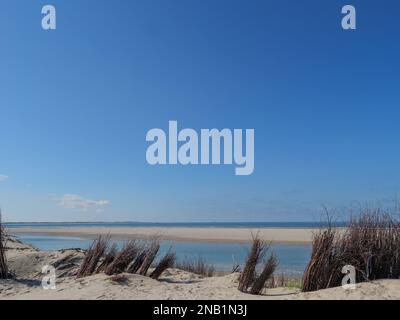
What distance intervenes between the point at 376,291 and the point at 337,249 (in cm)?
93

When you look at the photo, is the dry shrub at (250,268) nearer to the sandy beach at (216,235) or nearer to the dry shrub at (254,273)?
the dry shrub at (254,273)

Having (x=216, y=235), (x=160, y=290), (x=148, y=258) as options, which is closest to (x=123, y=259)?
(x=148, y=258)

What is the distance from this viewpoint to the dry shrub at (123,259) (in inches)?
337

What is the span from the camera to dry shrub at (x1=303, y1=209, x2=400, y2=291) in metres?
7.58

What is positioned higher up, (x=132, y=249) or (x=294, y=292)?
(x=132, y=249)

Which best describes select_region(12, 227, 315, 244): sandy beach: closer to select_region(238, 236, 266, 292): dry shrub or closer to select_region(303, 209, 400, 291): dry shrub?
select_region(238, 236, 266, 292): dry shrub

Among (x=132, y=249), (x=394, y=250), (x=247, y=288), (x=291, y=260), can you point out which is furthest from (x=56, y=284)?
(x=291, y=260)

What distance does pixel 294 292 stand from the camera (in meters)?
7.82

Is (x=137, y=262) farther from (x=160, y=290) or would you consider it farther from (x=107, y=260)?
(x=160, y=290)

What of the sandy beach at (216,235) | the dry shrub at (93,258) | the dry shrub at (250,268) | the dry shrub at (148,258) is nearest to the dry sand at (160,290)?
the dry shrub at (250,268)

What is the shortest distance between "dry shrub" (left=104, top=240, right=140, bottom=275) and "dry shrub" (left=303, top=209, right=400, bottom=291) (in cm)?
331
